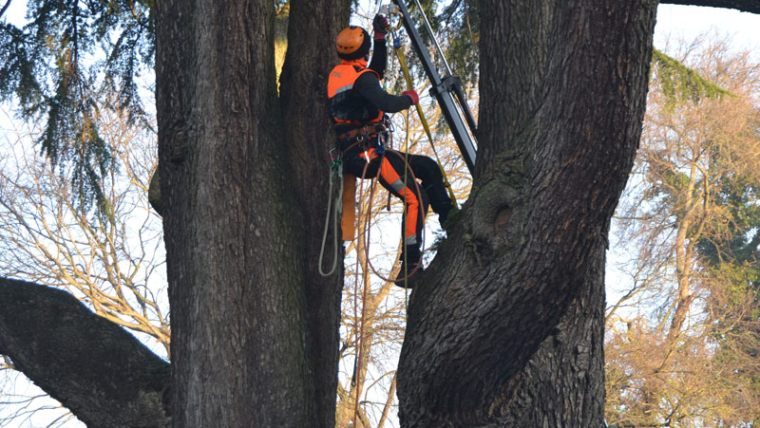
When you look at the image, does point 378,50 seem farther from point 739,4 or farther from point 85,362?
point 85,362

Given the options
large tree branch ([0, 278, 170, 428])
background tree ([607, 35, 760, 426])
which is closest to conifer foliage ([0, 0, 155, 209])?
large tree branch ([0, 278, 170, 428])

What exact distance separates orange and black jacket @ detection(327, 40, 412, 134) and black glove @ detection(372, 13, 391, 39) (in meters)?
0.21

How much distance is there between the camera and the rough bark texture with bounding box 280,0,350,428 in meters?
4.35

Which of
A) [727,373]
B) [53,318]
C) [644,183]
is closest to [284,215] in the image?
[53,318]

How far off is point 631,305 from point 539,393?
45.3ft

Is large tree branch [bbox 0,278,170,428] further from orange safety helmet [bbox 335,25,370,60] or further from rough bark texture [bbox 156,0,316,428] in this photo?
orange safety helmet [bbox 335,25,370,60]

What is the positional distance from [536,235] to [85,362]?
102 inches

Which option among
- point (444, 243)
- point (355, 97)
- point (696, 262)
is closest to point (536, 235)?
point (444, 243)

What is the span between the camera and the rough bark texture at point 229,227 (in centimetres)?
381

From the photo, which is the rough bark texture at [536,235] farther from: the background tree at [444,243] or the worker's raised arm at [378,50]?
the worker's raised arm at [378,50]

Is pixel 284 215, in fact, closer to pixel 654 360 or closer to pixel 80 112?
pixel 80 112

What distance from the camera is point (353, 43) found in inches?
177

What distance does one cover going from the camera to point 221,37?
4102 mm

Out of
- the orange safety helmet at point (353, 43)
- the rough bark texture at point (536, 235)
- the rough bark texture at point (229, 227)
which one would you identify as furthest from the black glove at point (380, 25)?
the rough bark texture at point (536, 235)
